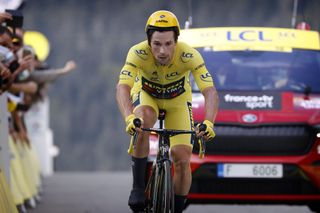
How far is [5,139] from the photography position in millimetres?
11039

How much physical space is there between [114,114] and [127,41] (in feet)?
5.09

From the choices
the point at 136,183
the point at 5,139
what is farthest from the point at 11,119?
the point at 136,183

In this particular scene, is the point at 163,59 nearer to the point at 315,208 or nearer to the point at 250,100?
the point at 250,100

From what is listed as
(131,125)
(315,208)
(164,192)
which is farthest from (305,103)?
(131,125)

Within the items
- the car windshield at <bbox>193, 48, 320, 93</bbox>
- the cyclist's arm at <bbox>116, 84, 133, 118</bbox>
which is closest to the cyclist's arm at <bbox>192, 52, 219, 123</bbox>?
the cyclist's arm at <bbox>116, 84, 133, 118</bbox>

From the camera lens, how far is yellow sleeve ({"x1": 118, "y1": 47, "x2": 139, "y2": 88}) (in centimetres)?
902

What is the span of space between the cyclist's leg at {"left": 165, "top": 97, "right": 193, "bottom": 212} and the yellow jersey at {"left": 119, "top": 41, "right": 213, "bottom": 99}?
112mm

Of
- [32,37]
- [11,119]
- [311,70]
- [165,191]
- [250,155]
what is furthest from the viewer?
[32,37]

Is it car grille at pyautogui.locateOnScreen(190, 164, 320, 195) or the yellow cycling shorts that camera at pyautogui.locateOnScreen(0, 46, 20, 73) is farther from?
car grille at pyautogui.locateOnScreen(190, 164, 320, 195)

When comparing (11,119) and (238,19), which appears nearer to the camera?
(11,119)

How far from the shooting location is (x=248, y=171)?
35.1 ft

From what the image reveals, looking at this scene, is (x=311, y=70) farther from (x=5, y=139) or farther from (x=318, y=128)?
(x=5, y=139)

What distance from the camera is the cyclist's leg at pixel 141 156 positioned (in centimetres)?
907

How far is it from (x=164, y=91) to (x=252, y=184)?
5.79 ft
